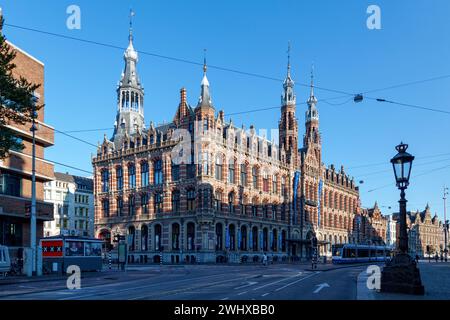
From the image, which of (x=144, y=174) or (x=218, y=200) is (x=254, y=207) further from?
(x=144, y=174)

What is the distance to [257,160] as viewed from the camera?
2896 inches

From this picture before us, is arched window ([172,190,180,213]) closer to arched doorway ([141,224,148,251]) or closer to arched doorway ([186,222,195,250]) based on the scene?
arched doorway ([186,222,195,250])

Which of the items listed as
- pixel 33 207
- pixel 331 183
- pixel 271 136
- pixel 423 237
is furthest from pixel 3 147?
pixel 423 237

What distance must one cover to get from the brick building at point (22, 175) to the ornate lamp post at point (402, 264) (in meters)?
31.0

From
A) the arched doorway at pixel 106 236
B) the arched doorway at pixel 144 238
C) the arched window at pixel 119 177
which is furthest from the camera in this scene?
the arched doorway at pixel 106 236

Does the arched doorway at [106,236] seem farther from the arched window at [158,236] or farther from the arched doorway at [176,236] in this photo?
the arched doorway at [176,236]

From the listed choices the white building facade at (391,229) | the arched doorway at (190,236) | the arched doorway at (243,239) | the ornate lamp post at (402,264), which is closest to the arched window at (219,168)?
the arched doorway at (190,236)

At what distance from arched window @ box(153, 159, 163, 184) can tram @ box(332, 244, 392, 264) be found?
26.2 metres

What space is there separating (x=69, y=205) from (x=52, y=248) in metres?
68.4

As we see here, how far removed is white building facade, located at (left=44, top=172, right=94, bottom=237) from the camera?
3787 inches

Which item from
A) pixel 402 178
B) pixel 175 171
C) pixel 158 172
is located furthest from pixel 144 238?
pixel 402 178

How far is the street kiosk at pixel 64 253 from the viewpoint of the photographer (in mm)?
35125

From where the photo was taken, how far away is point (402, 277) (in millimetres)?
16109
